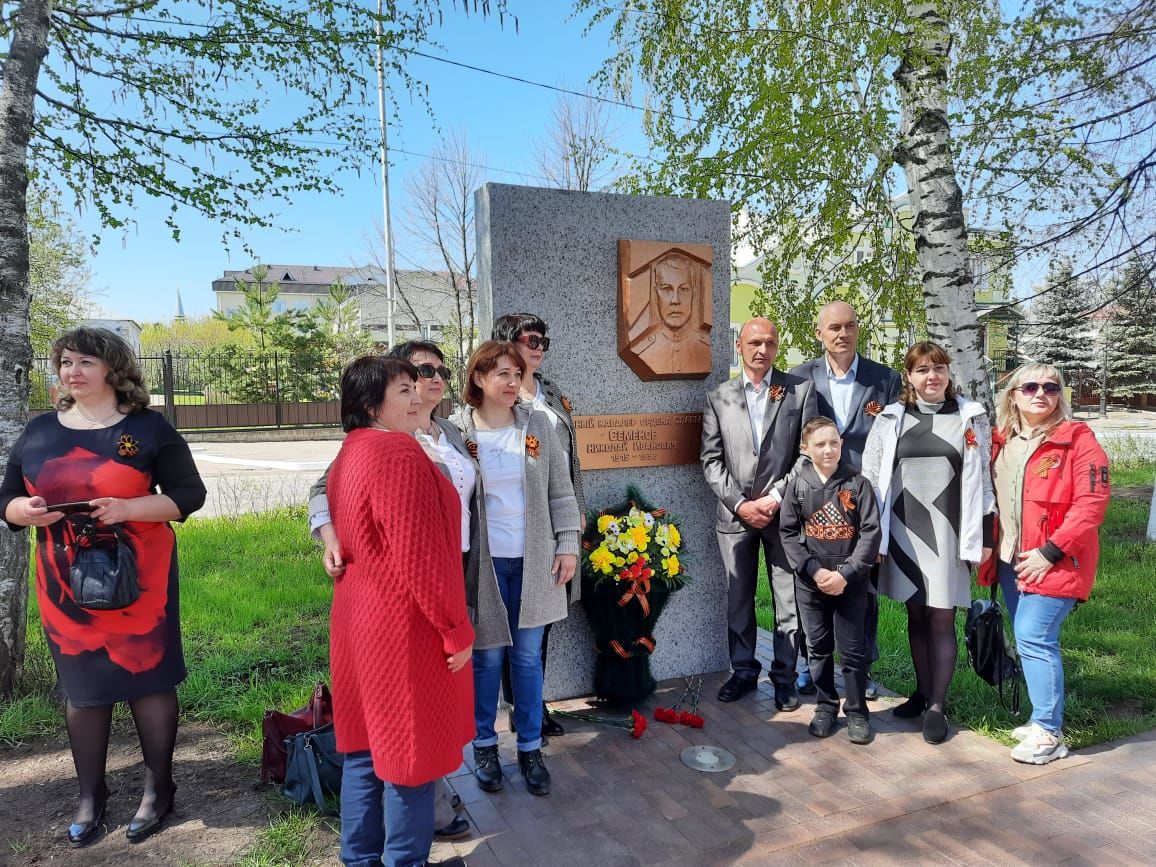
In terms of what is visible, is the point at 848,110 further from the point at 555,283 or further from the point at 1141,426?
the point at 1141,426

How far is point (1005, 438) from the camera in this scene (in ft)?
11.3

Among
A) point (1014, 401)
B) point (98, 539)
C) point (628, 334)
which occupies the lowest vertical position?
point (98, 539)

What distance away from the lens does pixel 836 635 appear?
11.8 feet

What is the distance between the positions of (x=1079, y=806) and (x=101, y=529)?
3.79m

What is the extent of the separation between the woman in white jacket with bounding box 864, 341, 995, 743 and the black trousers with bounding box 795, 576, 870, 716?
22 centimetres

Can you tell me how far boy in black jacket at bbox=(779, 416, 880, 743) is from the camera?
3404 mm

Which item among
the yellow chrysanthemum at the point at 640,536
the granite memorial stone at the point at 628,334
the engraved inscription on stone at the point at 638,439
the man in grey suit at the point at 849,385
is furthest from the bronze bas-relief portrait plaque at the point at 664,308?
the yellow chrysanthemum at the point at 640,536

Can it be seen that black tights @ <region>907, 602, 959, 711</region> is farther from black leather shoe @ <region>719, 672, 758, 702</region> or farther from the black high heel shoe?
the black high heel shoe

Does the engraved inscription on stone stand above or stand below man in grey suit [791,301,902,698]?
below

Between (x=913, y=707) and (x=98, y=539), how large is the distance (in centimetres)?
366

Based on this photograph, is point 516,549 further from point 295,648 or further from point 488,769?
point 295,648

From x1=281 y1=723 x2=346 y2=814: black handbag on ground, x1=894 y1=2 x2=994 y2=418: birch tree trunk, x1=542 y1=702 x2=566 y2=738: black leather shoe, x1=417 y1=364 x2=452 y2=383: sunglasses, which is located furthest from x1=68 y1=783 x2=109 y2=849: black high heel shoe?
x1=894 y1=2 x2=994 y2=418: birch tree trunk

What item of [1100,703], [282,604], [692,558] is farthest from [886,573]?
[282,604]

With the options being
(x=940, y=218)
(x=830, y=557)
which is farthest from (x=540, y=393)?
(x=940, y=218)
